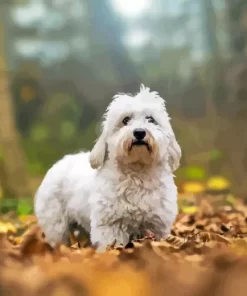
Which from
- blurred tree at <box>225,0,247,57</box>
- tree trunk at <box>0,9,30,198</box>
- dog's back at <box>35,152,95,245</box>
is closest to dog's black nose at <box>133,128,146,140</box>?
dog's back at <box>35,152,95,245</box>

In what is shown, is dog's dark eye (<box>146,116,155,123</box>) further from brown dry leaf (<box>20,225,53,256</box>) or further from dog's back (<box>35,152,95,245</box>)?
brown dry leaf (<box>20,225,53,256</box>)

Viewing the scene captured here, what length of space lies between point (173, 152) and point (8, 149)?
326cm

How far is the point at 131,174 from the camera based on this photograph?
3.94m

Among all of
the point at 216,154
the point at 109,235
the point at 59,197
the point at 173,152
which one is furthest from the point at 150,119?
the point at 216,154

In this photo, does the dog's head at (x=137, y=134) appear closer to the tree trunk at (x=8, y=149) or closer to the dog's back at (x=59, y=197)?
the dog's back at (x=59, y=197)

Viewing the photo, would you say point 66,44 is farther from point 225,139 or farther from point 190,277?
point 190,277

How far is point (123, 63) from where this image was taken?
698 centimetres

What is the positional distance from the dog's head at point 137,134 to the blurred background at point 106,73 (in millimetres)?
2637

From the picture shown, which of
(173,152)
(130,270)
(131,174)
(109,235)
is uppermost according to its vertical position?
(173,152)

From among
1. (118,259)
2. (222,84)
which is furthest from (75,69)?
(118,259)

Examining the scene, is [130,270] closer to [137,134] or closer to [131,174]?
[137,134]

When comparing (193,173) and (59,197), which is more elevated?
(59,197)

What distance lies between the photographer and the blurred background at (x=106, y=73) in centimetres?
683

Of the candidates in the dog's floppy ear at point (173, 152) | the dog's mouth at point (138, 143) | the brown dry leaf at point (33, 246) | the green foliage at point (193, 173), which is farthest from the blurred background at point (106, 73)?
the brown dry leaf at point (33, 246)
